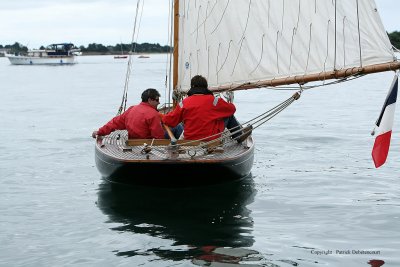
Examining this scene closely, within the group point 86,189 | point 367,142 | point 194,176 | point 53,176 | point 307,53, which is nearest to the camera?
point 307,53

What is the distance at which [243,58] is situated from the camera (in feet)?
37.5

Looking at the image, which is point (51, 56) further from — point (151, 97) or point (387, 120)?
point (387, 120)

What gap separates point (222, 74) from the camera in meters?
12.0

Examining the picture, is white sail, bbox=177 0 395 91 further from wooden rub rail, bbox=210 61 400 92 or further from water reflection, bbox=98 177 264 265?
water reflection, bbox=98 177 264 265

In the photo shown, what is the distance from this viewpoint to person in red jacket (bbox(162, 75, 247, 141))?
37.2 feet

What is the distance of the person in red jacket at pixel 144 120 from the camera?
40.0 feet

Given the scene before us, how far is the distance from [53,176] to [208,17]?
15.9 ft

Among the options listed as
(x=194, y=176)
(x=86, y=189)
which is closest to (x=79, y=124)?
(x=86, y=189)

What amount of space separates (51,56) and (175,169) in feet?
391

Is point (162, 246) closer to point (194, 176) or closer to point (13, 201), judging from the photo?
point (194, 176)

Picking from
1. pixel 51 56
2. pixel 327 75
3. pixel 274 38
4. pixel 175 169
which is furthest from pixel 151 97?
pixel 51 56

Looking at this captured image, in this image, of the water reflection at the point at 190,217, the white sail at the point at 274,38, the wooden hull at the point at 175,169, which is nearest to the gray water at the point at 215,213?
the water reflection at the point at 190,217

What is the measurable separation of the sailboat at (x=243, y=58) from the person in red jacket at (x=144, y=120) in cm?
27

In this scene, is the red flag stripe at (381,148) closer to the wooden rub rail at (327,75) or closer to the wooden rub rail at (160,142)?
the wooden rub rail at (327,75)
